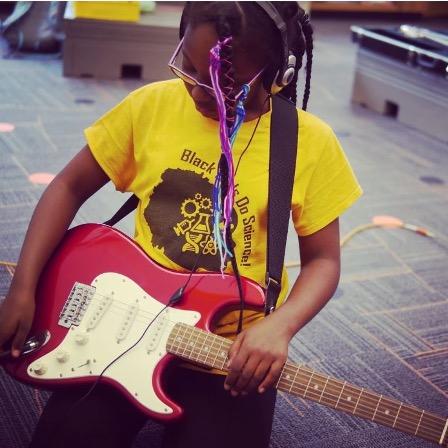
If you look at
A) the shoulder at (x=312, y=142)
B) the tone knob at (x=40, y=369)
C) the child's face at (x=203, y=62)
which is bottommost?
the tone knob at (x=40, y=369)

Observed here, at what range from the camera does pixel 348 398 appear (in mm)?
1176

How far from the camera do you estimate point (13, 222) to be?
2.42m

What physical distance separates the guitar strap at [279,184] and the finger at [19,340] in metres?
0.42

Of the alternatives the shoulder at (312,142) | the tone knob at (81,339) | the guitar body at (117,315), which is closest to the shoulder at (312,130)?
the shoulder at (312,142)

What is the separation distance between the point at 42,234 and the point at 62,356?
0.23 meters

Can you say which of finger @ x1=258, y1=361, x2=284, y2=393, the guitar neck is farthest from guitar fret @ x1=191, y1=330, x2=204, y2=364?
finger @ x1=258, y1=361, x2=284, y2=393

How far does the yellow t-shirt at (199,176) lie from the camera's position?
1289 mm

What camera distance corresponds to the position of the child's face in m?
1.11

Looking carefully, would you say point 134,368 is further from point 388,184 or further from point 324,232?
point 388,184

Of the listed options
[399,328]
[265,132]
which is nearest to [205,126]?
[265,132]

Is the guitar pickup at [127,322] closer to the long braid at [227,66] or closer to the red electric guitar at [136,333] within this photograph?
the red electric guitar at [136,333]

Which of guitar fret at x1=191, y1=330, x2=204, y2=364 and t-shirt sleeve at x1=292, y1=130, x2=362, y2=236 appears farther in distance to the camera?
t-shirt sleeve at x1=292, y1=130, x2=362, y2=236

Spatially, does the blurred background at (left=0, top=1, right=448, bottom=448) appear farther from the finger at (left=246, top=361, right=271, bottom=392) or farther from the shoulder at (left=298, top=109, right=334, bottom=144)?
the shoulder at (left=298, top=109, right=334, bottom=144)

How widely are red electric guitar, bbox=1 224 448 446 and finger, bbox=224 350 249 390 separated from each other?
0.04 meters
